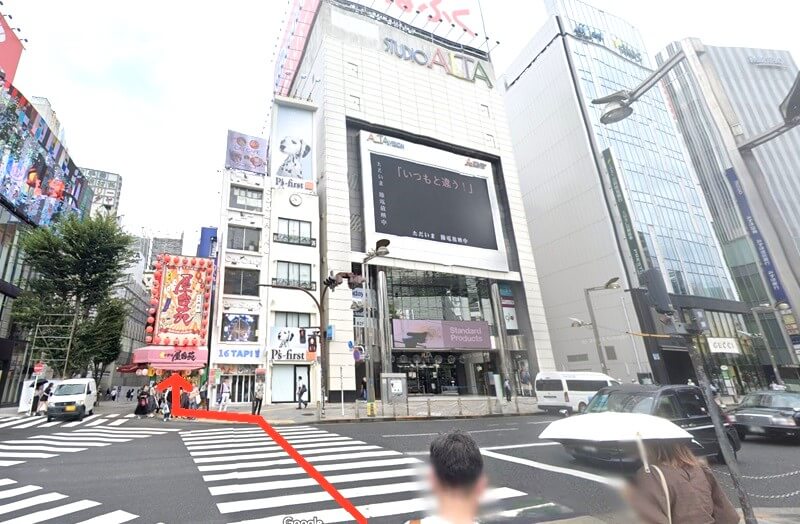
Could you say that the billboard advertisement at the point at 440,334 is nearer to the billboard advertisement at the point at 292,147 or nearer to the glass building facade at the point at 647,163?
the billboard advertisement at the point at 292,147

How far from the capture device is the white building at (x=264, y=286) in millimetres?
28750

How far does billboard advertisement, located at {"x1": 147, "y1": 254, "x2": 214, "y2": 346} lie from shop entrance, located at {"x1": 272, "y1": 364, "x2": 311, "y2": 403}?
576 cm

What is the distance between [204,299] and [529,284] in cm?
3002

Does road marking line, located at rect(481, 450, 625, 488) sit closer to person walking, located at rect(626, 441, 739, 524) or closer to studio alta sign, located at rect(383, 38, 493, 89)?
person walking, located at rect(626, 441, 739, 524)

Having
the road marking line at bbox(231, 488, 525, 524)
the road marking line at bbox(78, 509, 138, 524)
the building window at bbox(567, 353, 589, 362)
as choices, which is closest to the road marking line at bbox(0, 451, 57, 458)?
the road marking line at bbox(78, 509, 138, 524)

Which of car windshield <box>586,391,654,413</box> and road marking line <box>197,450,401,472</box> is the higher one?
car windshield <box>586,391,654,413</box>

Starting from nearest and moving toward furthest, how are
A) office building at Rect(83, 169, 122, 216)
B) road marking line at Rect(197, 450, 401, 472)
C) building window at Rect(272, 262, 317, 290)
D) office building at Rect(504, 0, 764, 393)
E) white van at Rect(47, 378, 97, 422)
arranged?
road marking line at Rect(197, 450, 401, 472)
white van at Rect(47, 378, 97, 422)
building window at Rect(272, 262, 317, 290)
office building at Rect(504, 0, 764, 393)
office building at Rect(83, 169, 122, 216)

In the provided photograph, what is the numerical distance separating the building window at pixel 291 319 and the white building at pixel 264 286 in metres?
0.07

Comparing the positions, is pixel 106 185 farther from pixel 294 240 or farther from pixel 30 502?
pixel 30 502

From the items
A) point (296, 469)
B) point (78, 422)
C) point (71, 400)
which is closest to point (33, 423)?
point (71, 400)

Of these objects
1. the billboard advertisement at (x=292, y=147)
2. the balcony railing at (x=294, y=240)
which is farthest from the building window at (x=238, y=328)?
the billboard advertisement at (x=292, y=147)

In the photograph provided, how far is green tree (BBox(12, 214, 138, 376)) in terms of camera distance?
25.8 metres

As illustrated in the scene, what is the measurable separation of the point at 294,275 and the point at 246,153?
12.7 m

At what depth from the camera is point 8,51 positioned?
28.1 metres
